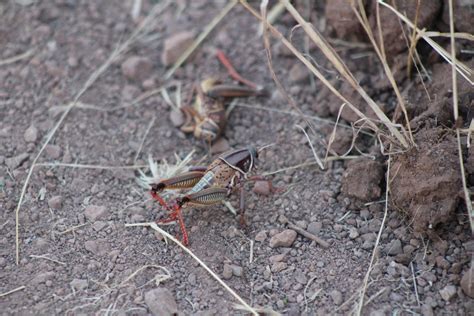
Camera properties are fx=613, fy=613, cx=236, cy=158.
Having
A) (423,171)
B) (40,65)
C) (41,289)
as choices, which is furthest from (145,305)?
(40,65)

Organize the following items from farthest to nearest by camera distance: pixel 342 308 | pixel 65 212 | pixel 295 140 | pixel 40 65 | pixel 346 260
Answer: pixel 40 65, pixel 295 140, pixel 65 212, pixel 346 260, pixel 342 308

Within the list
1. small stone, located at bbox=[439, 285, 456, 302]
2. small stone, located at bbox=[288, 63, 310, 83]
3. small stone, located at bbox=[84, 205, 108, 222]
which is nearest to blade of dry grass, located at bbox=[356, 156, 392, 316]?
small stone, located at bbox=[439, 285, 456, 302]

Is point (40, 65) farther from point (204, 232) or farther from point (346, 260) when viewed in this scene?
point (346, 260)

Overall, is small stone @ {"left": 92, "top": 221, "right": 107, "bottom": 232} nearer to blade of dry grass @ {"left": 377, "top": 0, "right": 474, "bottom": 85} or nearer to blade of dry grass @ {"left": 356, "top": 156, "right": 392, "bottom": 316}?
blade of dry grass @ {"left": 356, "top": 156, "right": 392, "bottom": 316}

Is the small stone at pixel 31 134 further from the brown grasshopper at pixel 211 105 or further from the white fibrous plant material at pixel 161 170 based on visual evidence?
the brown grasshopper at pixel 211 105

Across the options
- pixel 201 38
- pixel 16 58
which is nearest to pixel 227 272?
pixel 201 38

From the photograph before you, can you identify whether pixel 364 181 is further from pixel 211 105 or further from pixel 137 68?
pixel 137 68
